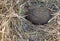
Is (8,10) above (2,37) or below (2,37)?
above

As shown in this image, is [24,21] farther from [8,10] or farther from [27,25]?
[8,10]

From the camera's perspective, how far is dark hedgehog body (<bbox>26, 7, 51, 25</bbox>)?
2480 mm

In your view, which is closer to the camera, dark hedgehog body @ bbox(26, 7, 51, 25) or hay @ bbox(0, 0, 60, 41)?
hay @ bbox(0, 0, 60, 41)

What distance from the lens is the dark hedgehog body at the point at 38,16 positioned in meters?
2.48

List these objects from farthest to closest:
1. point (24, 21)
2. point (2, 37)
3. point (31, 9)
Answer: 1. point (31, 9)
2. point (24, 21)
3. point (2, 37)

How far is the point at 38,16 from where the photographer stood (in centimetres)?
249

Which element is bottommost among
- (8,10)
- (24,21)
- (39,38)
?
(39,38)

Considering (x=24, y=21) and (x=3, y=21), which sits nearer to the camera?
(x=3, y=21)

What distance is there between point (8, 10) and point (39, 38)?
0.43 meters

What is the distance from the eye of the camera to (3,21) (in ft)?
7.08

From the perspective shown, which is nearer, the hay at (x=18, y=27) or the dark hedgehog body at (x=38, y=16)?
the hay at (x=18, y=27)

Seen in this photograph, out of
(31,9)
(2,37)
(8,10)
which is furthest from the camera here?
(31,9)

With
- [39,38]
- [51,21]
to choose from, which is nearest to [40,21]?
[51,21]

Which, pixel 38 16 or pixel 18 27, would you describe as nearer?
pixel 18 27
